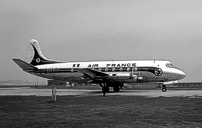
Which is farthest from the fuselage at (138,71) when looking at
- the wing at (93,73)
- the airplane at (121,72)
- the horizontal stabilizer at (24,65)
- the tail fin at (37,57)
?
the horizontal stabilizer at (24,65)

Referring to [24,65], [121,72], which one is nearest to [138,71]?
[121,72]

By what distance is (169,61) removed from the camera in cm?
3738

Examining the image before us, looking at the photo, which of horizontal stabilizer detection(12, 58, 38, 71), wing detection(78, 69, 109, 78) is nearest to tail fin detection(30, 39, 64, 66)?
horizontal stabilizer detection(12, 58, 38, 71)

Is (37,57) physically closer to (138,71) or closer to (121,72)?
(121,72)

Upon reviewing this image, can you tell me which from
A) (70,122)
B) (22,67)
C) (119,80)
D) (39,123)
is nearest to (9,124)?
(39,123)

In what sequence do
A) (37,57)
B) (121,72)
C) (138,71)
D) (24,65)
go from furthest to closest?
1. (37,57)
2. (24,65)
3. (121,72)
4. (138,71)

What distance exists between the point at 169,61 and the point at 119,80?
7646 millimetres

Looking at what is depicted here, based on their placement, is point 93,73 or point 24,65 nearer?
point 93,73

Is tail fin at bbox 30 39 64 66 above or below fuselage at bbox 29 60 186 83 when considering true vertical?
above

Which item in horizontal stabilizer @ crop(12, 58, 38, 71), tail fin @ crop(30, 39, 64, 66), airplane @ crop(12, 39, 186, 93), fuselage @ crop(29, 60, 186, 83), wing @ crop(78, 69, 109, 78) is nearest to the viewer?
wing @ crop(78, 69, 109, 78)

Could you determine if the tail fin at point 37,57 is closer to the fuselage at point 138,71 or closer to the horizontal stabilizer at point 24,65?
the horizontal stabilizer at point 24,65

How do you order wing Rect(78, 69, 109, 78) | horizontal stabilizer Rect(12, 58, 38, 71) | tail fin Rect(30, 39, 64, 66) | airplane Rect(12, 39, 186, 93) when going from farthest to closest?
tail fin Rect(30, 39, 64, 66)
horizontal stabilizer Rect(12, 58, 38, 71)
airplane Rect(12, 39, 186, 93)
wing Rect(78, 69, 109, 78)

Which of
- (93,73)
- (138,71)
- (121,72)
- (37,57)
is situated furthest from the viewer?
(37,57)

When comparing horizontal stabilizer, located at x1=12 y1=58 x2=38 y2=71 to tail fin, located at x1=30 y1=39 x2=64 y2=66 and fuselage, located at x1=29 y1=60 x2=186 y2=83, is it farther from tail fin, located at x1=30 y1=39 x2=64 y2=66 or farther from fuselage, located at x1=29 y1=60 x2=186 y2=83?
fuselage, located at x1=29 y1=60 x2=186 y2=83
